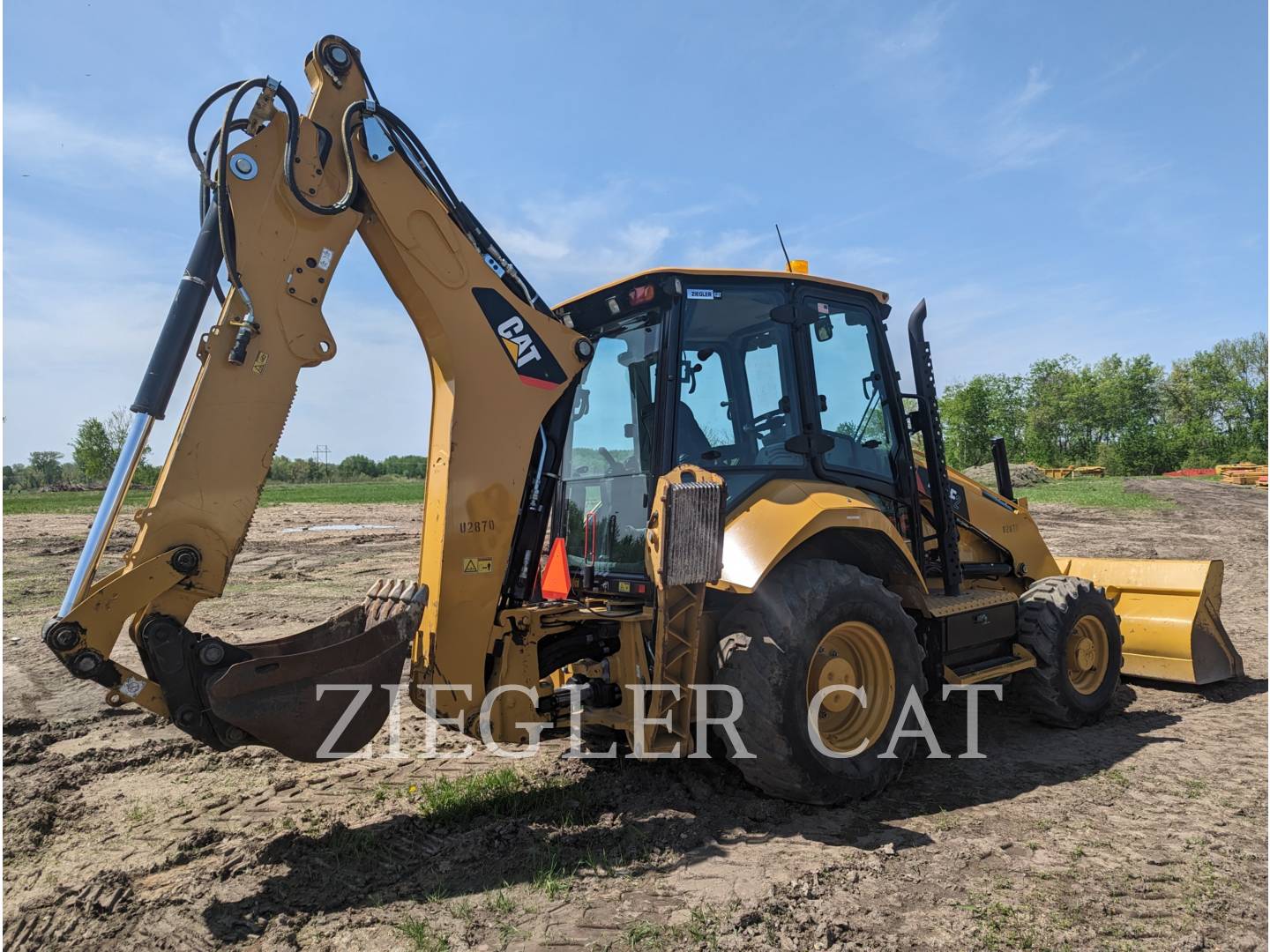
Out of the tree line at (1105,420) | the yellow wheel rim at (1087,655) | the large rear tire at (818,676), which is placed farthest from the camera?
the tree line at (1105,420)

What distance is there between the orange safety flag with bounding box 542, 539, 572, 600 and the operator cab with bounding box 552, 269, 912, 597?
0.15m

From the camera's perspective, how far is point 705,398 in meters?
4.61

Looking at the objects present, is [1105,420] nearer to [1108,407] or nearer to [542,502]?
[1108,407]

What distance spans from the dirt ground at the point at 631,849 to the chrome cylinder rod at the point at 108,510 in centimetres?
125

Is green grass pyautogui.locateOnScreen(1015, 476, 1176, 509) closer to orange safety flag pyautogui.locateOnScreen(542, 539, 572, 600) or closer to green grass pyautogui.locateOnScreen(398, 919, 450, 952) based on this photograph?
orange safety flag pyautogui.locateOnScreen(542, 539, 572, 600)

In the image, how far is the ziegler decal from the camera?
160 inches

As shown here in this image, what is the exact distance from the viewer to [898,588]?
16.6 feet

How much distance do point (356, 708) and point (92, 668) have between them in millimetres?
1001

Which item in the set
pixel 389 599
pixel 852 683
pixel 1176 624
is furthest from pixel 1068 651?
pixel 389 599

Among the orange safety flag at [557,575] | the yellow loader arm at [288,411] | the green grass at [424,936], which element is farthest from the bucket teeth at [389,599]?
the green grass at [424,936]

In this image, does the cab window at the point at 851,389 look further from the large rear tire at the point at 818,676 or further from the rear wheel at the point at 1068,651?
the rear wheel at the point at 1068,651

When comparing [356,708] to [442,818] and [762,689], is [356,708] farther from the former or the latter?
[762,689]

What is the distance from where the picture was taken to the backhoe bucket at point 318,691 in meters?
3.37

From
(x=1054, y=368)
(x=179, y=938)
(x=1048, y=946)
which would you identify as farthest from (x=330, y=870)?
(x=1054, y=368)
